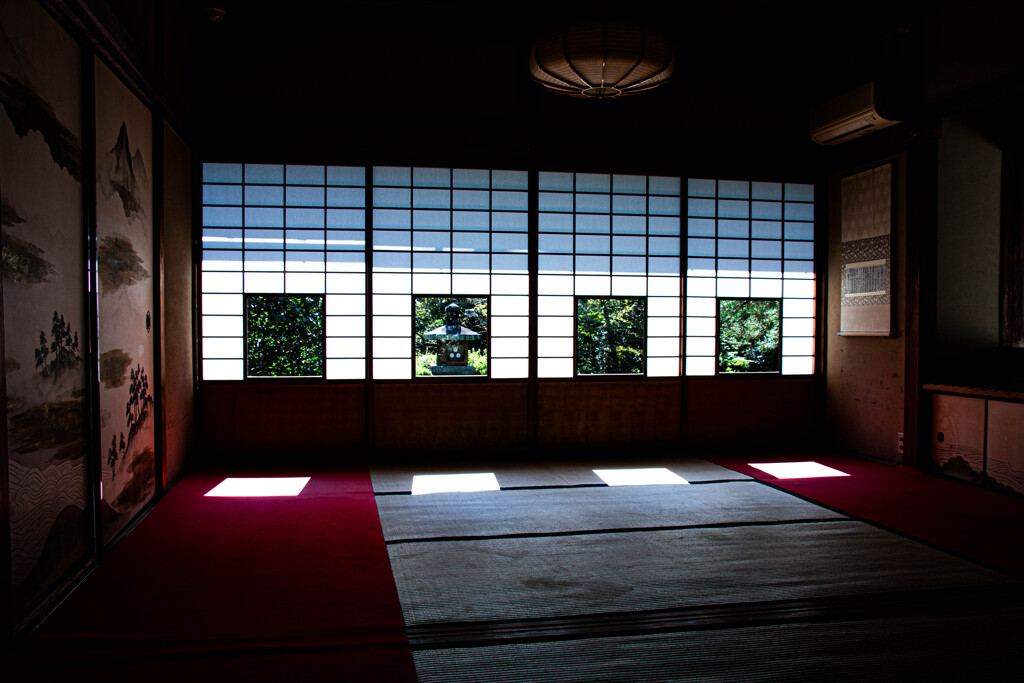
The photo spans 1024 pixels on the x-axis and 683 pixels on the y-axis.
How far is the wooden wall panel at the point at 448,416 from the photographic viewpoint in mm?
5688

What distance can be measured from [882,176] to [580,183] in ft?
8.38

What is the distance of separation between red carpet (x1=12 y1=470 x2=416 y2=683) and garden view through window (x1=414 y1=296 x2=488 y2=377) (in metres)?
2.08

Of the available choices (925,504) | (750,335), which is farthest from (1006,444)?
(750,335)

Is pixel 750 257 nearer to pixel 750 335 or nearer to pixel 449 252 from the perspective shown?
pixel 750 335

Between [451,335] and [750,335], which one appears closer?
[451,335]

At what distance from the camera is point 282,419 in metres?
5.53

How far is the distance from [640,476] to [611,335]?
1.74 m

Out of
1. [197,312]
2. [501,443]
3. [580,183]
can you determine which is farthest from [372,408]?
[580,183]

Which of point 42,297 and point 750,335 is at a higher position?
point 42,297

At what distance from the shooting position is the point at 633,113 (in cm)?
598

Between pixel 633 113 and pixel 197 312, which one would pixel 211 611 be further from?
pixel 633 113

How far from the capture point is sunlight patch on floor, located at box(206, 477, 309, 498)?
448 cm

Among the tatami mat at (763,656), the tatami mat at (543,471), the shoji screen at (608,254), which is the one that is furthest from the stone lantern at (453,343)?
the tatami mat at (763,656)

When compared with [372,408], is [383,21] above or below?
above
